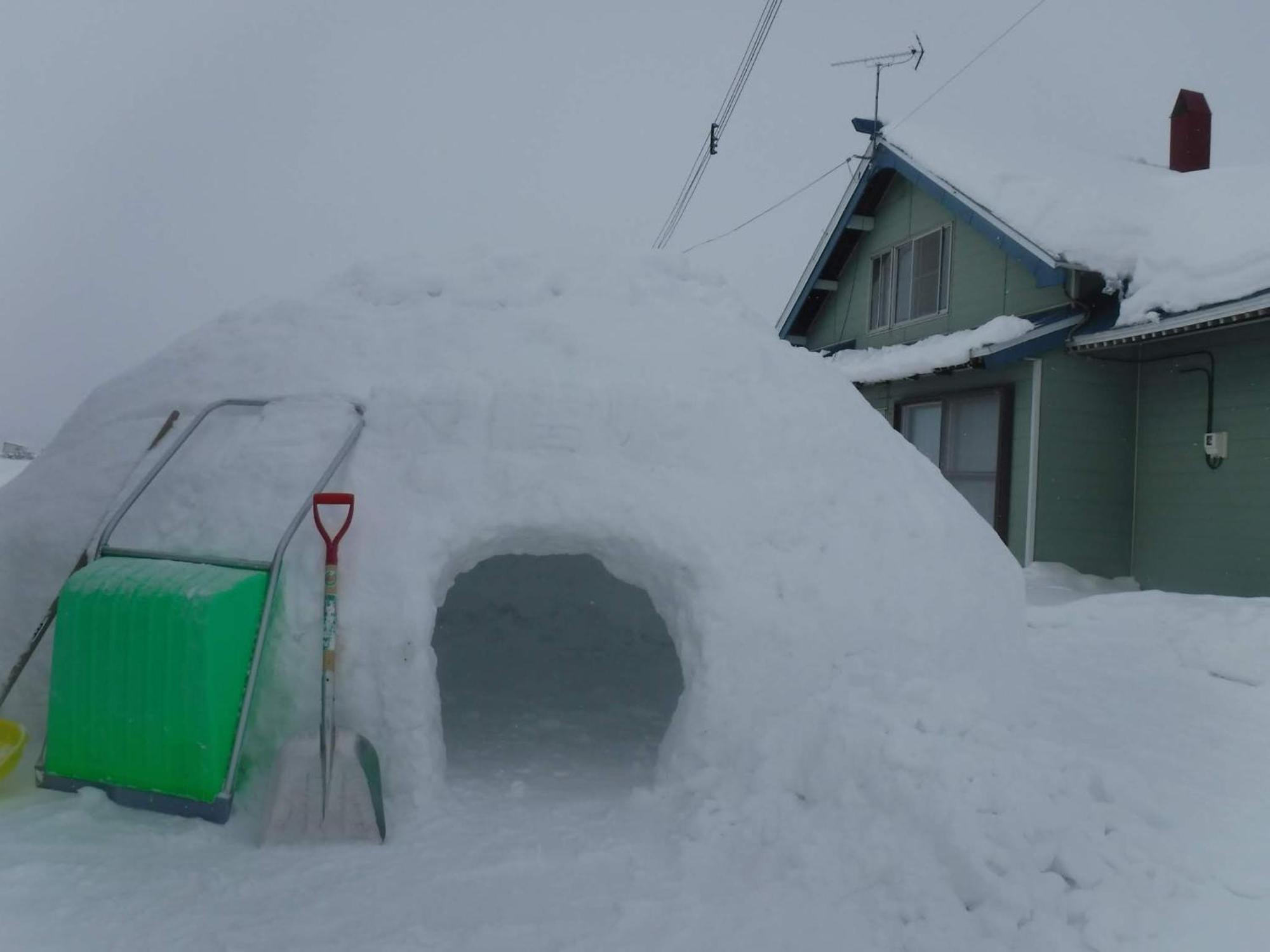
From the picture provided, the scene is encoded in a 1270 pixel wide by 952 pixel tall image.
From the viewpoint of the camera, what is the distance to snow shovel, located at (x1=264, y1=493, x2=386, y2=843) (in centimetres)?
341

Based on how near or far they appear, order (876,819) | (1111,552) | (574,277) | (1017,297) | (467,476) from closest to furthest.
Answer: (876,819) → (467,476) → (574,277) → (1111,552) → (1017,297)

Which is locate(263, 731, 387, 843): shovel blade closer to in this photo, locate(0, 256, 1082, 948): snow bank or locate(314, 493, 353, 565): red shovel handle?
locate(0, 256, 1082, 948): snow bank

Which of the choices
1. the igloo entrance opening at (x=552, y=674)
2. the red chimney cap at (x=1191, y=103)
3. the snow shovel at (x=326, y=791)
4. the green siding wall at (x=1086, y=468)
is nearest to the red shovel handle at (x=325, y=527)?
the snow shovel at (x=326, y=791)

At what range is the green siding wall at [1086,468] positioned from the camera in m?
9.45

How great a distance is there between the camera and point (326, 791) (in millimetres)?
3453

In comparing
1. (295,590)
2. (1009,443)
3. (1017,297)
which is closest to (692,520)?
(295,590)

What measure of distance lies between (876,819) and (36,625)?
399 cm

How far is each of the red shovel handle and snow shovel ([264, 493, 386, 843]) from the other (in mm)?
615

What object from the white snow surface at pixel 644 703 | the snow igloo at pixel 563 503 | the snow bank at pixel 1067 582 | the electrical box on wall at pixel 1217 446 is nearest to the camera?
the white snow surface at pixel 644 703

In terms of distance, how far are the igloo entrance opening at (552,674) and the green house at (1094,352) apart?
5.00m

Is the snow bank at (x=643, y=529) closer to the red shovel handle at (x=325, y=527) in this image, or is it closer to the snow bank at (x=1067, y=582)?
the red shovel handle at (x=325, y=527)

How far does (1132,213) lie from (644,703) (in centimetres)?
798

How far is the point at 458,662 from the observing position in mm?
6730

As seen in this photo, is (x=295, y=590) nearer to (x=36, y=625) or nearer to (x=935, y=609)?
(x=36, y=625)
